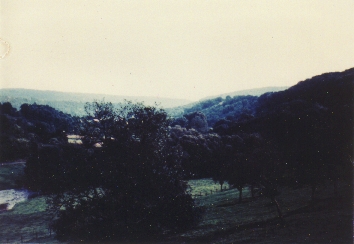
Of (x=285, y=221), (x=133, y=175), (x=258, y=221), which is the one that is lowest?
(x=258, y=221)

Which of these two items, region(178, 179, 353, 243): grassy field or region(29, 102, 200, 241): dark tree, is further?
region(178, 179, 353, 243): grassy field

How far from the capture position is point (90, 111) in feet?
104

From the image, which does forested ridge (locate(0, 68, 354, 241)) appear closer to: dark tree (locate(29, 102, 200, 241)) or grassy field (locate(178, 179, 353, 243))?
dark tree (locate(29, 102, 200, 241))

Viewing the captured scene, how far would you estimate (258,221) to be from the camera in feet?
120

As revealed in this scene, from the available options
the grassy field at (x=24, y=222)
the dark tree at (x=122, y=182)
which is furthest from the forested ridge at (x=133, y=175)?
the grassy field at (x=24, y=222)

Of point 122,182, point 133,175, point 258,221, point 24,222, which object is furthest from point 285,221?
point 24,222

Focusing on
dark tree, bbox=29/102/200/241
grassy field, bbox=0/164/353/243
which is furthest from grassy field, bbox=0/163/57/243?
dark tree, bbox=29/102/200/241

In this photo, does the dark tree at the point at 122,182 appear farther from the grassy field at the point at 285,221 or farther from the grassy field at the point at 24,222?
the grassy field at the point at 285,221

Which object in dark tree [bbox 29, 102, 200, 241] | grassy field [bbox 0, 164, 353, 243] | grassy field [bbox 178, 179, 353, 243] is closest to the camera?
dark tree [bbox 29, 102, 200, 241]

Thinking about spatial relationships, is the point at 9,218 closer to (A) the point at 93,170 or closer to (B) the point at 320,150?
(A) the point at 93,170

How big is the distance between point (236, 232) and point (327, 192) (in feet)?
56.7

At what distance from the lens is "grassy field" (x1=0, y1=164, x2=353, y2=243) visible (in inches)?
1084

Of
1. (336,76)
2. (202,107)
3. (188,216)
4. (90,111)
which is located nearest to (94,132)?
(90,111)

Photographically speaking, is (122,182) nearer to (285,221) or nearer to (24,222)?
(285,221)
